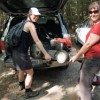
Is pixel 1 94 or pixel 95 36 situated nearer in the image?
pixel 95 36

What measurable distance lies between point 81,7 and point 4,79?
43.3ft

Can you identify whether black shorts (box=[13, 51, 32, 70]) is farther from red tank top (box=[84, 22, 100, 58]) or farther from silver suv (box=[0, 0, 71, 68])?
red tank top (box=[84, 22, 100, 58])

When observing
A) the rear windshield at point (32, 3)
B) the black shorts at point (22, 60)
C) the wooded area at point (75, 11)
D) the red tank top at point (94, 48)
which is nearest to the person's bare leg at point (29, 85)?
the black shorts at point (22, 60)

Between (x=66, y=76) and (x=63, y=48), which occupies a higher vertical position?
(x=63, y=48)

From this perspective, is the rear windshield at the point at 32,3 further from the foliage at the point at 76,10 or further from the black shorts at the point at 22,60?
the foliage at the point at 76,10

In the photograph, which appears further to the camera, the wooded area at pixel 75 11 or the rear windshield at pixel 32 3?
the wooded area at pixel 75 11

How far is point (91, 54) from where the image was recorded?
398 cm

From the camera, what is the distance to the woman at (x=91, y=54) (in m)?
3.78

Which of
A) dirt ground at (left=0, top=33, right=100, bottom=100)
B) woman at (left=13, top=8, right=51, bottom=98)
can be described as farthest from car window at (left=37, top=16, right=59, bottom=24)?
woman at (left=13, top=8, right=51, bottom=98)

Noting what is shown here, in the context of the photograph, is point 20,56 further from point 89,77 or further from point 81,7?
point 81,7

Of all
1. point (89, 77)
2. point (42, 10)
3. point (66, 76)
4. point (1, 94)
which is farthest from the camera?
point (42, 10)

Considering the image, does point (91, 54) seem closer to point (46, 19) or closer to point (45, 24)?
point (46, 19)

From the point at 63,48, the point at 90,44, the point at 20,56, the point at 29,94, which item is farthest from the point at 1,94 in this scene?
the point at 90,44

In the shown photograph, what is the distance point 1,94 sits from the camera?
18.3 ft
